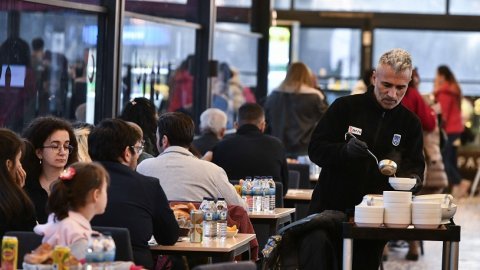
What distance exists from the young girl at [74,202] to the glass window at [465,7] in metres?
14.8

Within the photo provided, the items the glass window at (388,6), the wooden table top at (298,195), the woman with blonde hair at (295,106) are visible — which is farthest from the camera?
the glass window at (388,6)

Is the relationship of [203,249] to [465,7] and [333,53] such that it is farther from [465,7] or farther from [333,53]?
[465,7]

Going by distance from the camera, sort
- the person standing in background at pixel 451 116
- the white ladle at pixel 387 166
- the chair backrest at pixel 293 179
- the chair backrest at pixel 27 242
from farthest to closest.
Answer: the person standing in background at pixel 451 116 → the chair backrest at pixel 293 179 → the white ladle at pixel 387 166 → the chair backrest at pixel 27 242

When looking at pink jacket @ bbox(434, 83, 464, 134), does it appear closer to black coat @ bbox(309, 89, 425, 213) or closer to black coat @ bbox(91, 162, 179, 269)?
black coat @ bbox(309, 89, 425, 213)

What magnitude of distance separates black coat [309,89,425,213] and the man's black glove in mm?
350

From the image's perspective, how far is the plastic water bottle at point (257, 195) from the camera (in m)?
8.35

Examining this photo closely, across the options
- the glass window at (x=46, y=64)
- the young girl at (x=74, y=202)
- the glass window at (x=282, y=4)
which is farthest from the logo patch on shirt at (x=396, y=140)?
the glass window at (x=282, y=4)

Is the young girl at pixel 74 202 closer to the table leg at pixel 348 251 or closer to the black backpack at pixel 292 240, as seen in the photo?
the table leg at pixel 348 251

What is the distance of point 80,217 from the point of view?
4992 mm

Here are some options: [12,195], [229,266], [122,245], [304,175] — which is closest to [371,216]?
[122,245]

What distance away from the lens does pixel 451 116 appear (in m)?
18.2

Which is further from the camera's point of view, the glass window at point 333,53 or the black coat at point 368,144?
the glass window at point 333,53

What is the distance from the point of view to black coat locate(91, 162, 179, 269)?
6121 mm

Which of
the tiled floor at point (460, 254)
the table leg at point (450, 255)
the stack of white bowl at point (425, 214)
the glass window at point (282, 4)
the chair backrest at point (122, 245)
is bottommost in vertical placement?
the tiled floor at point (460, 254)
